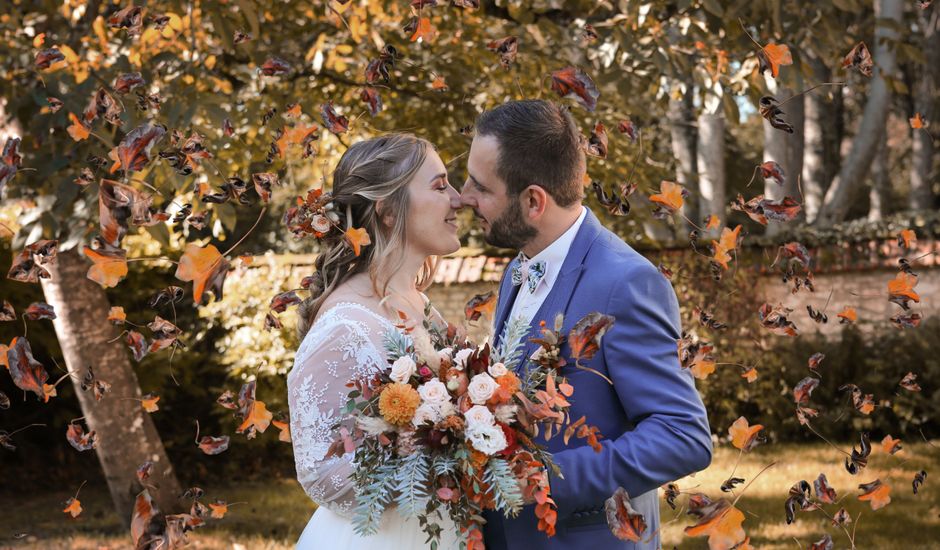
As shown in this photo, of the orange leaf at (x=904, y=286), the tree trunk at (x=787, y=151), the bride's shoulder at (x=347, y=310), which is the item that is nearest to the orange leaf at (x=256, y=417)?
the bride's shoulder at (x=347, y=310)

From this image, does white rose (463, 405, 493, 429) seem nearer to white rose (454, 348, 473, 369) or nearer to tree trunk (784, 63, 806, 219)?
white rose (454, 348, 473, 369)

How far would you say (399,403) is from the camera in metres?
2.03

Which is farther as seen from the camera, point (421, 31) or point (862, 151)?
point (862, 151)

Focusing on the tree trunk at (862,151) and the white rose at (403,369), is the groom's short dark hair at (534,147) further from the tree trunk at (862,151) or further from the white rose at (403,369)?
the tree trunk at (862,151)

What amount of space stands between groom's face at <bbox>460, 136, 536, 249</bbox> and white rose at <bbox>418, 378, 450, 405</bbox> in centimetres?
64

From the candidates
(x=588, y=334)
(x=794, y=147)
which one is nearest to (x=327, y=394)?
(x=588, y=334)

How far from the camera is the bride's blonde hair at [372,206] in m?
3.04

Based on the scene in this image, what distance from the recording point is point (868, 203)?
1064 inches

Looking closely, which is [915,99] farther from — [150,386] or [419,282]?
[419,282]

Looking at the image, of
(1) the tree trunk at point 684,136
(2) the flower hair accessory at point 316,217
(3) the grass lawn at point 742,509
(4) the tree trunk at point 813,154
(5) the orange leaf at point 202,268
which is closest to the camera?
(5) the orange leaf at point 202,268

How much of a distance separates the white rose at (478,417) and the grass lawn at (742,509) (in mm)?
3868

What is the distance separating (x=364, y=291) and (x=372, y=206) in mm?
272

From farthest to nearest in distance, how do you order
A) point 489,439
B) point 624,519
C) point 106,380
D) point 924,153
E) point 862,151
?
point 924,153 < point 862,151 < point 106,380 < point 624,519 < point 489,439

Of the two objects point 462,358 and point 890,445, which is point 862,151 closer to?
point 890,445
